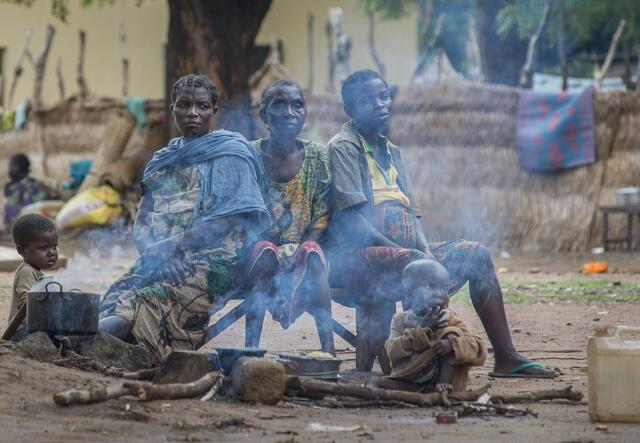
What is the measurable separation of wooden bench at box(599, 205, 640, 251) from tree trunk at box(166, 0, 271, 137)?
467 cm

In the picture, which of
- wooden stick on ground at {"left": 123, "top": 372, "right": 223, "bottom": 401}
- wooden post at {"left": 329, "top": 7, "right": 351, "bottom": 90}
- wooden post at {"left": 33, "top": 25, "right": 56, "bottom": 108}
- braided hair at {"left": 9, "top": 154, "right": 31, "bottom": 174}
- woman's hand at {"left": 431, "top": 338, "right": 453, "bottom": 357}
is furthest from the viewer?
wooden post at {"left": 33, "top": 25, "right": 56, "bottom": 108}

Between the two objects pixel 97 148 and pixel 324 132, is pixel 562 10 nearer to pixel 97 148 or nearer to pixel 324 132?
pixel 324 132

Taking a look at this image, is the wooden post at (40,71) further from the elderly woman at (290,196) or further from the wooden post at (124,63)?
the elderly woman at (290,196)

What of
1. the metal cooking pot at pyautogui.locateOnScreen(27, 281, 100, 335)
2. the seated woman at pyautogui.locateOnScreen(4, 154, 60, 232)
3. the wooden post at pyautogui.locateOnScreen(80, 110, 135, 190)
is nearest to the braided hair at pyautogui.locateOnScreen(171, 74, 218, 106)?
the metal cooking pot at pyautogui.locateOnScreen(27, 281, 100, 335)

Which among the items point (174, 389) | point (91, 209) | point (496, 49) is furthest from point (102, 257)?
point (174, 389)

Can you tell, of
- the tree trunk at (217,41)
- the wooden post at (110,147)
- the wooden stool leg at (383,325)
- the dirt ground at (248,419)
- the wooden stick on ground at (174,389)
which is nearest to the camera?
the dirt ground at (248,419)

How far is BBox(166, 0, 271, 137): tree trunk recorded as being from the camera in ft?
44.4

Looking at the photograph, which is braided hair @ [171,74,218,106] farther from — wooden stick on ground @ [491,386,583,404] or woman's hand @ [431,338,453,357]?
wooden stick on ground @ [491,386,583,404]

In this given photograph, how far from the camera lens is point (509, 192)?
50.4 ft

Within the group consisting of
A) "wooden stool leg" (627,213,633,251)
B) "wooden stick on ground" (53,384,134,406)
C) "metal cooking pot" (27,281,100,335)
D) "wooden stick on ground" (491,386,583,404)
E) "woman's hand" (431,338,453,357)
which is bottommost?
"wooden stool leg" (627,213,633,251)

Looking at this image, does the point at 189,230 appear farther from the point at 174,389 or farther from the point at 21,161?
the point at 21,161

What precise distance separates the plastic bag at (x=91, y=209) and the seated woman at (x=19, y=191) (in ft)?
3.45

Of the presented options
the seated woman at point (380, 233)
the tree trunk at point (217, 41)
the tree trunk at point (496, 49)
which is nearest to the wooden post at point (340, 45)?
the tree trunk at point (496, 49)

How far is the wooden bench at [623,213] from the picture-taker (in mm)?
14430
